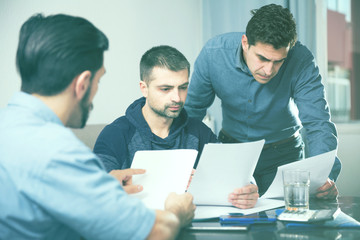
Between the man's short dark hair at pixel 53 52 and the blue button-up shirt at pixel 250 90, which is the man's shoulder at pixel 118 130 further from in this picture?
the man's short dark hair at pixel 53 52

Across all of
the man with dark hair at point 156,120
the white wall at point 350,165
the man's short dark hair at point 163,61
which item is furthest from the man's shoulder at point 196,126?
the white wall at point 350,165

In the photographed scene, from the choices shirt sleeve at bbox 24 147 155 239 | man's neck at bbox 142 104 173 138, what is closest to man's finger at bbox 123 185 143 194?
shirt sleeve at bbox 24 147 155 239

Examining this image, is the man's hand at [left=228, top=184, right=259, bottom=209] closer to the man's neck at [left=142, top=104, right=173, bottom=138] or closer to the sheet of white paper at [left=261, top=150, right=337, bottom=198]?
the sheet of white paper at [left=261, top=150, right=337, bottom=198]

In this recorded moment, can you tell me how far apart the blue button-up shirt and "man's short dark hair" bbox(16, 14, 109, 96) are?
1.20 m

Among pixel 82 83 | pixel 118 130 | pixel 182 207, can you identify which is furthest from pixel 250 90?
pixel 82 83

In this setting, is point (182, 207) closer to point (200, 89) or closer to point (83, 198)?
point (83, 198)

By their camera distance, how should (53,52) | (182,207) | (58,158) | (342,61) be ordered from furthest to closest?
(342,61) → (182,207) → (53,52) → (58,158)

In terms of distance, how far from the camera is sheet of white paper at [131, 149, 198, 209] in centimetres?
122

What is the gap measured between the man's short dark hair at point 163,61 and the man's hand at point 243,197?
24.1 inches

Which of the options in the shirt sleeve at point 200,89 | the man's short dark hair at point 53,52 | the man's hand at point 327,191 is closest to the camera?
the man's short dark hair at point 53,52

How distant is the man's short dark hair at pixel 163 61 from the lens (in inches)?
66.2

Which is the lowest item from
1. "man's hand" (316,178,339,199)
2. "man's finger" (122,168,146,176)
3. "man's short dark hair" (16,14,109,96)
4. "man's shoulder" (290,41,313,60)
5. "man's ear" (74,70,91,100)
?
"man's hand" (316,178,339,199)

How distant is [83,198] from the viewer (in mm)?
760

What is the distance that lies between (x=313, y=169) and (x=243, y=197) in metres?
0.26
